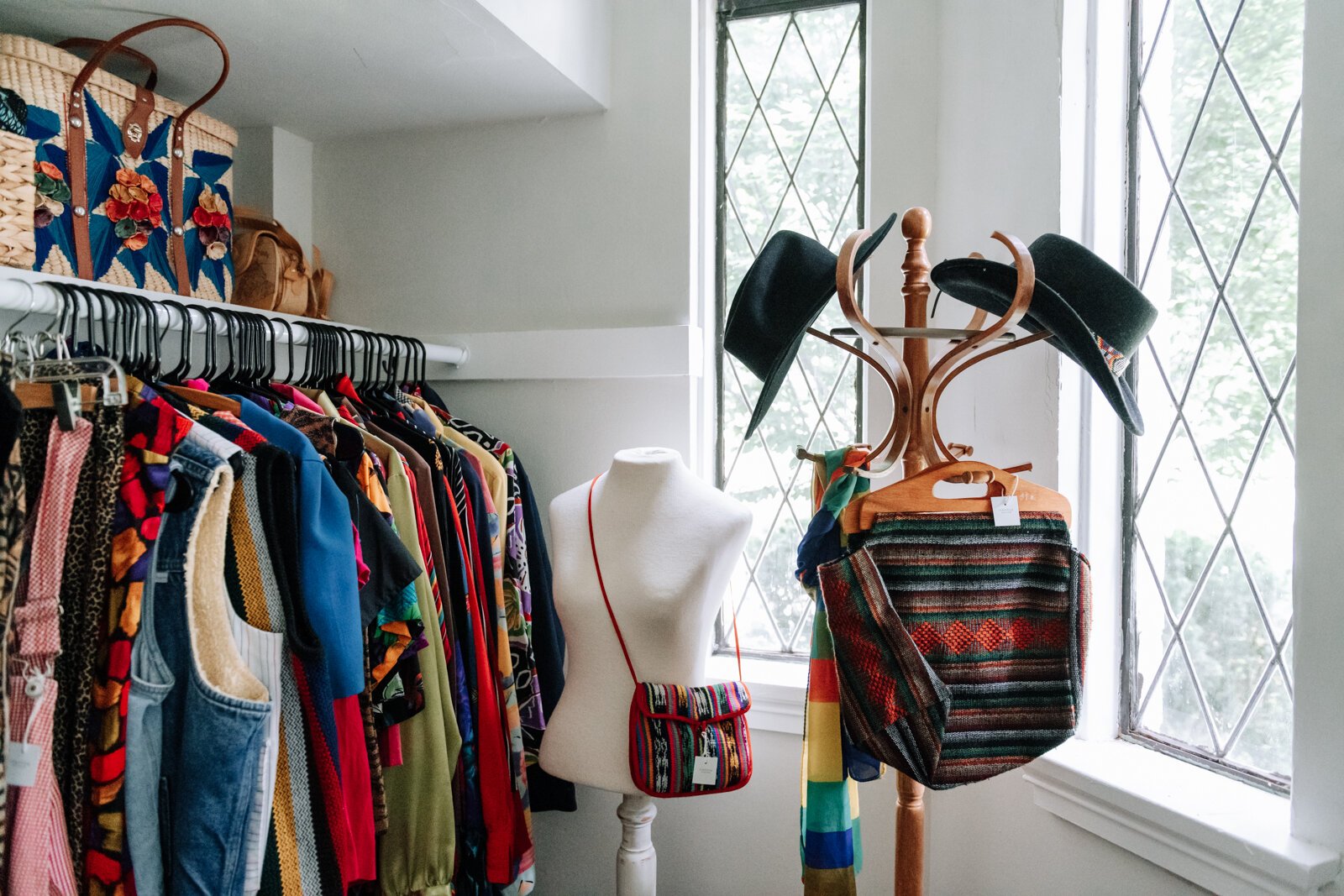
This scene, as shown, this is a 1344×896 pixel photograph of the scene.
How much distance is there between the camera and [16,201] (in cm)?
118

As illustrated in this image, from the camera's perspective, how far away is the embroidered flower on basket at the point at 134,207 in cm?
136

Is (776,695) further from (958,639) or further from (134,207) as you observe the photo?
(134,207)

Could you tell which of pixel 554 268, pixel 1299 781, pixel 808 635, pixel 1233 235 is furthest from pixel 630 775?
pixel 1233 235

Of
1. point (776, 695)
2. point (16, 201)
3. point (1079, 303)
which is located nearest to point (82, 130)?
point (16, 201)

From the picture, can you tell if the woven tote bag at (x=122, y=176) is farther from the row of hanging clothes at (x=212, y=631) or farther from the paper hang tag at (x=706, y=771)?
the paper hang tag at (x=706, y=771)

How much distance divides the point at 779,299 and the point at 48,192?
108 centimetres

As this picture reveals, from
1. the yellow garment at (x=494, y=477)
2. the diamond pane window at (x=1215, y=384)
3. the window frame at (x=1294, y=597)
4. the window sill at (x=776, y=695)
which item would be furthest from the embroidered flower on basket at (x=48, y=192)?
the diamond pane window at (x=1215, y=384)

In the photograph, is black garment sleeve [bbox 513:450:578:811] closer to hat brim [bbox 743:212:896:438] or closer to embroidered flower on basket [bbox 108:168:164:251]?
hat brim [bbox 743:212:896:438]

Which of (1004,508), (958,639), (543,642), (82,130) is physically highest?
(82,130)

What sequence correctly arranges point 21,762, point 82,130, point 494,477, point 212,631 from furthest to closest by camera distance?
point 494,477, point 82,130, point 212,631, point 21,762

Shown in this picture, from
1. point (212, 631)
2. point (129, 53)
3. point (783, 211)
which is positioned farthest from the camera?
point (783, 211)

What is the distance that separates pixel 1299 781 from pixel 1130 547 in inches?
17.2

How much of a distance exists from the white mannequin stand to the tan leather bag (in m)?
0.81

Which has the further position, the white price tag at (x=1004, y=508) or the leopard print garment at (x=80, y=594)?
the white price tag at (x=1004, y=508)
